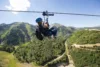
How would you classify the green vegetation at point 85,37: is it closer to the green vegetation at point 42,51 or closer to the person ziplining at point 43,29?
the green vegetation at point 42,51

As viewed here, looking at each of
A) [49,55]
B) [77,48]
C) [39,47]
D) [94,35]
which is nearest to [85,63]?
[77,48]

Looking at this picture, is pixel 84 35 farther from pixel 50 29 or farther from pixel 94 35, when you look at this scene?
pixel 50 29

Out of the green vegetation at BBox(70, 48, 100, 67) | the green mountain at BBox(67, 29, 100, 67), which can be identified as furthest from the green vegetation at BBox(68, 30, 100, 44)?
the green vegetation at BBox(70, 48, 100, 67)

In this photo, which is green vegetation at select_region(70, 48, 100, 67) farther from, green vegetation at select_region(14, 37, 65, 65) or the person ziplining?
the person ziplining

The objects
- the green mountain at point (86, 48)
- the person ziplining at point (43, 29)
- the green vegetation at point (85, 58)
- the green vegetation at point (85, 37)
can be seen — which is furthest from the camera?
the green vegetation at point (85, 37)

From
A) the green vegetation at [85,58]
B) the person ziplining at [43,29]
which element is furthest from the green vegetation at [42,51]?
the person ziplining at [43,29]

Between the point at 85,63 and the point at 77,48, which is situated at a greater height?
the point at 77,48
